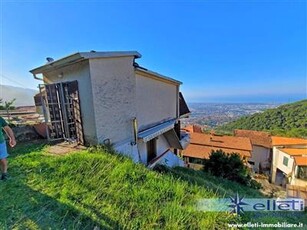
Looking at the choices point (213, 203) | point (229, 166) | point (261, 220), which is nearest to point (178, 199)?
point (213, 203)

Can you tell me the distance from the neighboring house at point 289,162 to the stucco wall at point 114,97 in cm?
2124

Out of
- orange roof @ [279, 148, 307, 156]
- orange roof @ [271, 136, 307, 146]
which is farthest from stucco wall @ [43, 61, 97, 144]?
orange roof @ [271, 136, 307, 146]

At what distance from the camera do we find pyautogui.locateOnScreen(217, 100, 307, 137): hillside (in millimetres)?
36006

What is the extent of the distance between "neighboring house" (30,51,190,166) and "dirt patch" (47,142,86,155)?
0.87 feet

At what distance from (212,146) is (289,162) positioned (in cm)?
917

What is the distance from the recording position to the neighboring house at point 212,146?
2357cm

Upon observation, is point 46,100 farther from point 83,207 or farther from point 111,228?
point 111,228

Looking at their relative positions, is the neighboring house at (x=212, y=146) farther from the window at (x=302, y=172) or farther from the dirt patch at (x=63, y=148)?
the dirt patch at (x=63, y=148)

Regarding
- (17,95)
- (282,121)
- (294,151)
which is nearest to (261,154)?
(294,151)

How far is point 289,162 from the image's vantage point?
21531mm

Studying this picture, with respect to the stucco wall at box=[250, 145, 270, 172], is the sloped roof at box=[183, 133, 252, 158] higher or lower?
higher

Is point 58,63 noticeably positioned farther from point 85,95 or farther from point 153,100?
point 153,100

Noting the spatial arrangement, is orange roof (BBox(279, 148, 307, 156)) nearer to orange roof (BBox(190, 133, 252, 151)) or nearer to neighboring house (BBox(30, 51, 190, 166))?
orange roof (BBox(190, 133, 252, 151))

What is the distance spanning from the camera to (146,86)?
8344 millimetres
